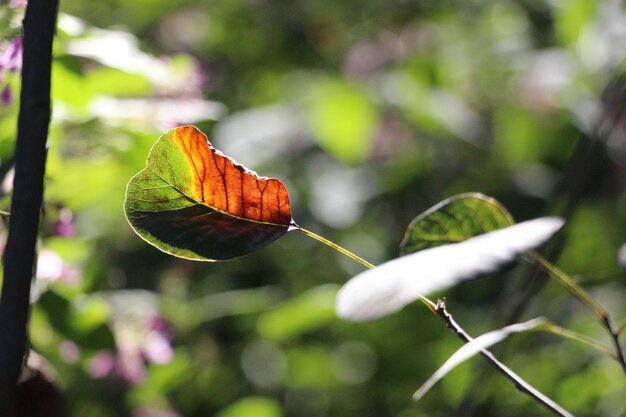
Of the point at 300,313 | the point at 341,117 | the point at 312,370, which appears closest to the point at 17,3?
the point at 300,313

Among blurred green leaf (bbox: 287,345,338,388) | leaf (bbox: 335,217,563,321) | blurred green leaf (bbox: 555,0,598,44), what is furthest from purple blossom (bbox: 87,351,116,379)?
blurred green leaf (bbox: 555,0,598,44)

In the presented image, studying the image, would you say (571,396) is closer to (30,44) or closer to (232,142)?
(232,142)

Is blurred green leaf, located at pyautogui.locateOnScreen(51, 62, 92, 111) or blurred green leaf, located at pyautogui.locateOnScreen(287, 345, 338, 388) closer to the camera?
blurred green leaf, located at pyautogui.locateOnScreen(51, 62, 92, 111)

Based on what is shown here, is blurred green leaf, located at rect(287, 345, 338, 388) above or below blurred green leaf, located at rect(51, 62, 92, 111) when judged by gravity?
below

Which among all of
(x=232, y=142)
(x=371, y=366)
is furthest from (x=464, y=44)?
(x=371, y=366)

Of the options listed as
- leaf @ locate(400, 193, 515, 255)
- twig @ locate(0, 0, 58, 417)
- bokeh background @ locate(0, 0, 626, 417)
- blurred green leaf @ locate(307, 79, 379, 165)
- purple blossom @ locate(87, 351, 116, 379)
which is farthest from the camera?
blurred green leaf @ locate(307, 79, 379, 165)

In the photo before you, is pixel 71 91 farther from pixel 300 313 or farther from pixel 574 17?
pixel 574 17

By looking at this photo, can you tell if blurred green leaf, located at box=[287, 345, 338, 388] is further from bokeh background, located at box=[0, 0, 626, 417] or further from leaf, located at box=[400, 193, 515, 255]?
leaf, located at box=[400, 193, 515, 255]

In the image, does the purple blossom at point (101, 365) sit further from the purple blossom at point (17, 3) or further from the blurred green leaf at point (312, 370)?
the purple blossom at point (17, 3)
